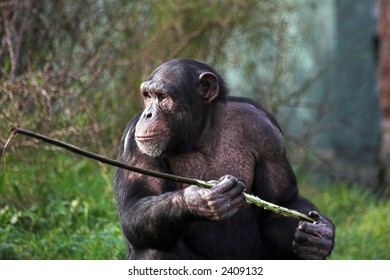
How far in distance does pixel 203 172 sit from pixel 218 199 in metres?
0.78

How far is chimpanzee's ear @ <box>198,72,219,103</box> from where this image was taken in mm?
5665

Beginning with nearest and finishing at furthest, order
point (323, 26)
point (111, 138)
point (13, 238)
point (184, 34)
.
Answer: point (13, 238) < point (111, 138) < point (184, 34) < point (323, 26)

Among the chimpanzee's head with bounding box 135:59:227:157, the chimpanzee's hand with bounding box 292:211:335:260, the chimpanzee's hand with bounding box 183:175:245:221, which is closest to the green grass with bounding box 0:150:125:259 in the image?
the chimpanzee's head with bounding box 135:59:227:157

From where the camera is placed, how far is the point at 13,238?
670cm

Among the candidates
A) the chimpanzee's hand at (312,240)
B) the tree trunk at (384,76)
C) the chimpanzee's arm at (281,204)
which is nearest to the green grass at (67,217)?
the chimpanzee's arm at (281,204)

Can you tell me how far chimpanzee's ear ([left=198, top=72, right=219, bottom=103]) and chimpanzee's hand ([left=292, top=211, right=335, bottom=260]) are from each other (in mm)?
904

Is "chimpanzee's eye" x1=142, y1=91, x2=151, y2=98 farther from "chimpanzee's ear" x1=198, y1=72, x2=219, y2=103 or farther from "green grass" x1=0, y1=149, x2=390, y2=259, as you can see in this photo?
"green grass" x1=0, y1=149, x2=390, y2=259

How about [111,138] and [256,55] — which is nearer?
[111,138]

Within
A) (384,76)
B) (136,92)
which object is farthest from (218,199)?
(384,76)

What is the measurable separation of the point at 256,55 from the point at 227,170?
465 centimetres

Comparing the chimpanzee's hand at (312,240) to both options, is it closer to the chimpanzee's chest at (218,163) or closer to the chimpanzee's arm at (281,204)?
the chimpanzee's arm at (281,204)

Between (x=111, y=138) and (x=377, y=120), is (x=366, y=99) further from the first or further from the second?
(x=111, y=138)

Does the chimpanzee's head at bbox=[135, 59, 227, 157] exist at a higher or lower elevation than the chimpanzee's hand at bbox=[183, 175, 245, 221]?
higher
